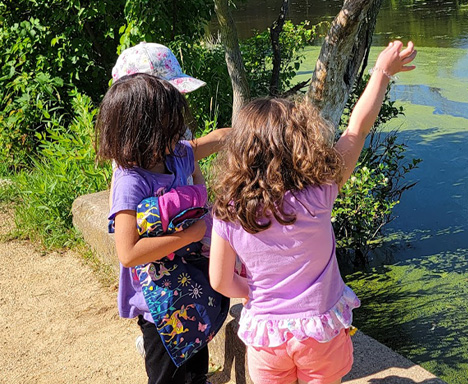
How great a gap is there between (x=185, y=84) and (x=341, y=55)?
187cm

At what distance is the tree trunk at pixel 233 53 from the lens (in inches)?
160

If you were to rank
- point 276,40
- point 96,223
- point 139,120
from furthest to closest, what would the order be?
1. point 276,40
2. point 96,223
3. point 139,120

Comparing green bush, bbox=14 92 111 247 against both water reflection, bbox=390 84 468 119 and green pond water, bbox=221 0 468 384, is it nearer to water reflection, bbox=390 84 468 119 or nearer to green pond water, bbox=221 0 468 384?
green pond water, bbox=221 0 468 384

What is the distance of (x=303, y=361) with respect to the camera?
158cm

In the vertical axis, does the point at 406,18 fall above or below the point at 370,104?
below

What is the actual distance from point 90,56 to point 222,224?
468cm

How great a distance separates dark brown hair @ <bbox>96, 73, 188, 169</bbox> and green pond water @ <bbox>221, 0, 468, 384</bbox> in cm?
217

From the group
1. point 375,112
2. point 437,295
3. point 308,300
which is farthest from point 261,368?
point 437,295

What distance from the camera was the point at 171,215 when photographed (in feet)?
5.75

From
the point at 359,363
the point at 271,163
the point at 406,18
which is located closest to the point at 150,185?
the point at 271,163

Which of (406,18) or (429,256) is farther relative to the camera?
(406,18)

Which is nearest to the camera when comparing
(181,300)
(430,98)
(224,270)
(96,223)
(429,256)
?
(224,270)

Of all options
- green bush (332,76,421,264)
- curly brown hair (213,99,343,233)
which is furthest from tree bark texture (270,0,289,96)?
curly brown hair (213,99,343,233)

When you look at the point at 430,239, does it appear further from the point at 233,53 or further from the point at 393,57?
A: the point at 393,57
